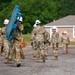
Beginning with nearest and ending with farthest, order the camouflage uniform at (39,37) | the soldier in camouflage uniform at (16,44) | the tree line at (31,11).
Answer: the soldier in camouflage uniform at (16,44)
the camouflage uniform at (39,37)
the tree line at (31,11)

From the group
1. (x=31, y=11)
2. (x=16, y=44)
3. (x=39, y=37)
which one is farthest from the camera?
(x=31, y=11)

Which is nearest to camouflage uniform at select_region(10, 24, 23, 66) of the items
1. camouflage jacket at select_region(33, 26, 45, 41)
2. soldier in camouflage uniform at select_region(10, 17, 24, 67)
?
soldier in camouflage uniform at select_region(10, 17, 24, 67)

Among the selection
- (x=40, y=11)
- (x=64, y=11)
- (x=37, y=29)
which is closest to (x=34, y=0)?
(x=40, y=11)

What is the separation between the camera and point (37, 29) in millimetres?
18953

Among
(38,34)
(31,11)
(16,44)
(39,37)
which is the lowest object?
(16,44)

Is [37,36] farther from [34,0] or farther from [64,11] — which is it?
[64,11]

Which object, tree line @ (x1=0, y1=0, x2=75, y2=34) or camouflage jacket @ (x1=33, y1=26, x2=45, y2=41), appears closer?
camouflage jacket @ (x1=33, y1=26, x2=45, y2=41)

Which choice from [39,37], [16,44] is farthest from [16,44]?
[39,37]

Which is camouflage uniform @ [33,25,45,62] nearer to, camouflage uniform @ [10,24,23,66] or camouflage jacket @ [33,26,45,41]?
camouflage jacket @ [33,26,45,41]

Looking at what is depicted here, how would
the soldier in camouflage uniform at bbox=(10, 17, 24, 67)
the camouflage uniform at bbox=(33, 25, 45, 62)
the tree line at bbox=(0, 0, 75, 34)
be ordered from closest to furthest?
the soldier in camouflage uniform at bbox=(10, 17, 24, 67)
the camouflage uniform at bbox=(33, 25, 45, 62)
the tree line at bbox=(0, 0, 75, 34)

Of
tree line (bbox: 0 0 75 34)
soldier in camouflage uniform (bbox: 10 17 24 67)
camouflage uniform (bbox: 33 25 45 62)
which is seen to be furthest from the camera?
tree line (bbox: 0 0 75 34)

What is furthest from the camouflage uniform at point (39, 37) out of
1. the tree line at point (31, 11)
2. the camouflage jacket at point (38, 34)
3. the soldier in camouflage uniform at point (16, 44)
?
the tree line at point (31, 11)

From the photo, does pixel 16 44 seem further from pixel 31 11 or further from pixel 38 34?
pixel 31 11

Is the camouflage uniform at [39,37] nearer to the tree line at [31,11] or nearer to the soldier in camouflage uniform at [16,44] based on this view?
the soldier in camouflage uniform at [16,44]
